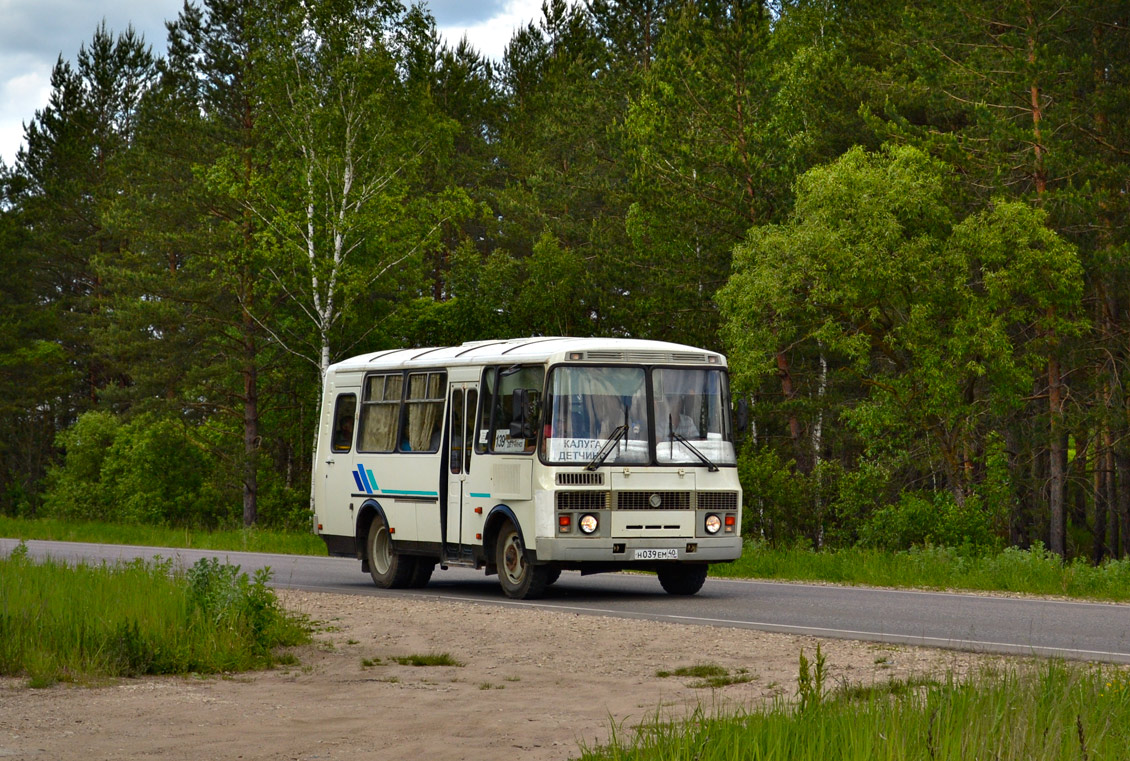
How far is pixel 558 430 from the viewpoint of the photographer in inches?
695

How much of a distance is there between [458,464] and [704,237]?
22605mm

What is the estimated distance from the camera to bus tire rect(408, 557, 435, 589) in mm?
20719

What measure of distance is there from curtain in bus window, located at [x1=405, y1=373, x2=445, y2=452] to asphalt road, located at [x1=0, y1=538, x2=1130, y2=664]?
1992mm

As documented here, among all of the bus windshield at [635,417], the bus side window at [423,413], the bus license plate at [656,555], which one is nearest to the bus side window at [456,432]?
the bus side window at [423,413]

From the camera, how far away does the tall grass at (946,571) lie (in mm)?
19812

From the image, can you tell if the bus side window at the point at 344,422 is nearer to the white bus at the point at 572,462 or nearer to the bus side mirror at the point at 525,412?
the white bus at the point at 572,462

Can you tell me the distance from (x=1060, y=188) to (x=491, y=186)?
32167mm

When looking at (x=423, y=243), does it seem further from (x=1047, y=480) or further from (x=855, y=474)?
(x=1047, y=480)

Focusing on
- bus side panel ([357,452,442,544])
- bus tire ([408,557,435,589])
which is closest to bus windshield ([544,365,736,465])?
bus side panel ([357,452,442,544])

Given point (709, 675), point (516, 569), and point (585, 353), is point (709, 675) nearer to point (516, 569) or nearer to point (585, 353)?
point (585, 353)

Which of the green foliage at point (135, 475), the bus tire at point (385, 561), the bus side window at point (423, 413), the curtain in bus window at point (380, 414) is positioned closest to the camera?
the bus side window at point (423, 413)

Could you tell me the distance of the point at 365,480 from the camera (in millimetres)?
Answer: 21297

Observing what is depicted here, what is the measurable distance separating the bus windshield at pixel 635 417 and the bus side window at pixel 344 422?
5075mm

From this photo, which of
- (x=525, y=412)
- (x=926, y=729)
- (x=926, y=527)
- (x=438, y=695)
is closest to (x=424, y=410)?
(x=525, y=412)
